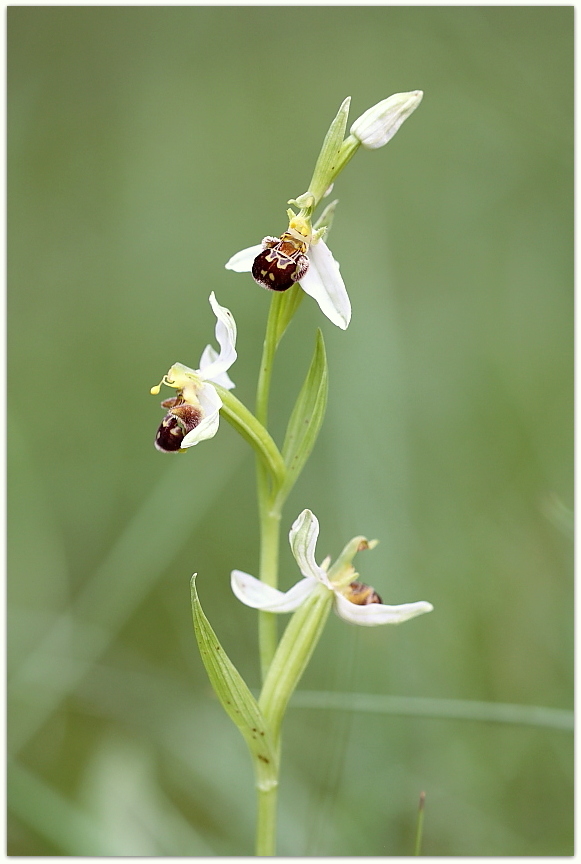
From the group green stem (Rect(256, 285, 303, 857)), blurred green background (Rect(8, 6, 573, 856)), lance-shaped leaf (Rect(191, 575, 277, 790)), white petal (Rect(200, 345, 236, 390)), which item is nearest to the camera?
lance-shaped leaf (Rect(191, 575, 277, 790))

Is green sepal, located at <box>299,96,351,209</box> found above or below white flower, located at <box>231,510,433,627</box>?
above

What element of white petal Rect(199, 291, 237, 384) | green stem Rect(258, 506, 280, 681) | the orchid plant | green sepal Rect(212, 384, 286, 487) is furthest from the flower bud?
green stem Rect(258, 506, 280, 681)

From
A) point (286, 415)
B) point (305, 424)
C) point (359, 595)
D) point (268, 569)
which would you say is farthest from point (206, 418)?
point (286, 415)

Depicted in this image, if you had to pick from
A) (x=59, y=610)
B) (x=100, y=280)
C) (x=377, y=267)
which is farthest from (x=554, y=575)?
(x=100, y=280)

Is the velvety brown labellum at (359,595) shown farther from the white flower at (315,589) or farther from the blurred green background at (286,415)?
the blurred green background at (286,415)

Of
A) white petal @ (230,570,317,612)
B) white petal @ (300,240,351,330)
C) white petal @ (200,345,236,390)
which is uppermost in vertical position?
white petal @ (300,240,351,330)

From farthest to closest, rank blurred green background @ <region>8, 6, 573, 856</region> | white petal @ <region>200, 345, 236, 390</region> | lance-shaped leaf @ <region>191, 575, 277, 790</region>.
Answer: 1. blurred green background @ <region>8, 6, 573, 856</region>
2. white petal @ <region>200, 345, 236, 390</region>
3. lance-shaped leaf @ <region>191, 575, 277, 790</region>

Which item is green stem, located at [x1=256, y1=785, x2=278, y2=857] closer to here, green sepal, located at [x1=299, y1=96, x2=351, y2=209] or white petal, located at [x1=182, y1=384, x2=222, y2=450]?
white petal, located at [x1=182, y1=384, x2=222, y2=450]
